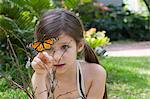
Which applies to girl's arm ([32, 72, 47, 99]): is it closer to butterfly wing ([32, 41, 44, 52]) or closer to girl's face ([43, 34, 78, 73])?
girl's face ([43, 34, 78, 73])

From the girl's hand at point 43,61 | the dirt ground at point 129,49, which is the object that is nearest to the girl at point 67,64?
the girl's hand at point 43,61

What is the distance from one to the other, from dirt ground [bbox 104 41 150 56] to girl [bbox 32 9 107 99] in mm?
9818

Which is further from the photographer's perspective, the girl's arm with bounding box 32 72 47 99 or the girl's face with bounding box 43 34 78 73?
the girl's face with bounding box 43 34 78 73

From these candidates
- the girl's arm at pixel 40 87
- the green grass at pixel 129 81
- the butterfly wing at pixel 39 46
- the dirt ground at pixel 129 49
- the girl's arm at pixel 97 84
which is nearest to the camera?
the butterfly wing at pixel 39 46

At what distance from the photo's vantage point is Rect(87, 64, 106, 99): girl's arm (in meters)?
2.77

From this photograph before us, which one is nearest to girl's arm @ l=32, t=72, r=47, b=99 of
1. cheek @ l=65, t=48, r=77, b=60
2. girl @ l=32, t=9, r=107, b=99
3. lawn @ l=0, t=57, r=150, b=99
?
girl @ l=32, t=9, r=107, b=99

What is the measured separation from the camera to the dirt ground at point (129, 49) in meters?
13.1

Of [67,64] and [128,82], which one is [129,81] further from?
[67,64]

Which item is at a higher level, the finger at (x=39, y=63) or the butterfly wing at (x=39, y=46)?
the butterfly wing at (x=39, y=46)

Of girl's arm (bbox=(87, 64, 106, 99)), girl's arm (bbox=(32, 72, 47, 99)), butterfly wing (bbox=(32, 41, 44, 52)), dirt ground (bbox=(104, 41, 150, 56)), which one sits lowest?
dirt ground (bbox=(104, 41, 150, 56))

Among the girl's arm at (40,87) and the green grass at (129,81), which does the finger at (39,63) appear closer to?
the girl's arm at (40,87)

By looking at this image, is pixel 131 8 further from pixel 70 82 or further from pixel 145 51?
pixel 70 82

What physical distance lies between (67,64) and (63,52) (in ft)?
0.43

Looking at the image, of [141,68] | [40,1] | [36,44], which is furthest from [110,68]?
[36,44]
